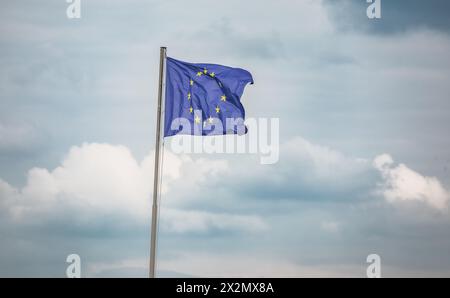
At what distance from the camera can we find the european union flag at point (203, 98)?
163 ft

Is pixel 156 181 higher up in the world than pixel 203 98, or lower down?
lower down

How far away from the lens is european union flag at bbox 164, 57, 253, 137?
1956 inches

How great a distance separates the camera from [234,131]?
50.1 m

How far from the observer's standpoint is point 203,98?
1993 inches
